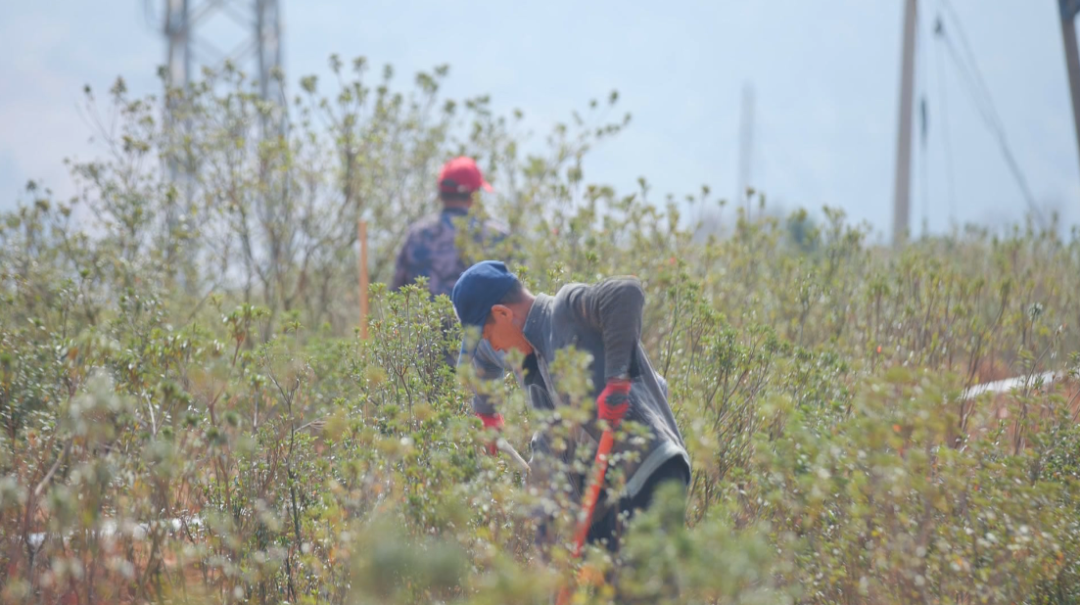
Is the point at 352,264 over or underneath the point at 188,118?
underneath

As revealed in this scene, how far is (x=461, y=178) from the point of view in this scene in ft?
20.4

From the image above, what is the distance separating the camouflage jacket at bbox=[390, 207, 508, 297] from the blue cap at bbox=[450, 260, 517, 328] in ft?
8.74

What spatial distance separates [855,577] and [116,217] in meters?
5.64

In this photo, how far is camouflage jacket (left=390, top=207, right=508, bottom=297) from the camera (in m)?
5.99

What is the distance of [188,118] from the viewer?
7.59 meters

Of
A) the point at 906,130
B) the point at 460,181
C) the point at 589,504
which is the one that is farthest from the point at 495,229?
the point at 906,130

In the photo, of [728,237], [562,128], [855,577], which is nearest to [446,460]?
[855,577]

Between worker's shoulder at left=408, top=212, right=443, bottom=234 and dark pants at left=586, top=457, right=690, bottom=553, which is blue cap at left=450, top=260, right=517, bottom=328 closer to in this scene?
dark pants at left=586, top=457, right=690, bottom=553

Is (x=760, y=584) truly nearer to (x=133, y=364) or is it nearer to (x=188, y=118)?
(x=133, y=364)

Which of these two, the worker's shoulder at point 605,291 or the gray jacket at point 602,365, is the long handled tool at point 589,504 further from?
the worker's shoulder at point 605,291

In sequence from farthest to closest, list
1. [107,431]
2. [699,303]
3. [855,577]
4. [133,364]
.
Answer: [699,303]
[133,364]
[855,577]
[107,431]

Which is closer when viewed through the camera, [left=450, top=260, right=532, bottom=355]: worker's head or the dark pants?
the dark pants

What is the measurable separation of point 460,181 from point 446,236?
1.30 feet

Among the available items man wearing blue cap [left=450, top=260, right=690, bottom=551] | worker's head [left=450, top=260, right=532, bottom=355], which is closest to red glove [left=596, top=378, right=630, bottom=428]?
man wearing blue cap [left=450, top=260, right=690, bottom=551]
